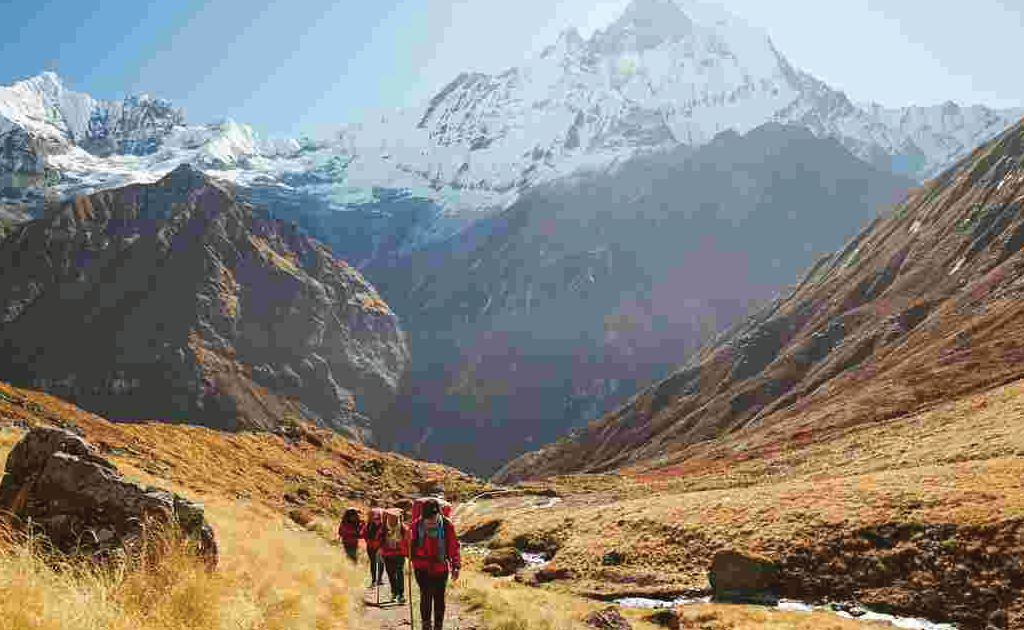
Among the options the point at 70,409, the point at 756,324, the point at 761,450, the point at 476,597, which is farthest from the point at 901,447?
the point at 756,324

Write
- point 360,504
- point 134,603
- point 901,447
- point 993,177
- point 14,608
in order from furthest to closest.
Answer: point 993,177
point 360,504
point 901,447
point 134,603
point 14,608

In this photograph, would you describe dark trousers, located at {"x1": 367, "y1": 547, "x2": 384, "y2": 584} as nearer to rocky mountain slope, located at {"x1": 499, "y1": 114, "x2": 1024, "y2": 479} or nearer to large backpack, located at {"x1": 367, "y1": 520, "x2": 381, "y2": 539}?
large backpack, located at {"x1": 367, "y1": 520, "x2": 381, "y2": 539}

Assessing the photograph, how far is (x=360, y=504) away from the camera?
79125 mm

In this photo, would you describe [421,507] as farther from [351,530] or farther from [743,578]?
[743,578]

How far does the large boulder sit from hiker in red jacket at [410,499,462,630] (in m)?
17.1

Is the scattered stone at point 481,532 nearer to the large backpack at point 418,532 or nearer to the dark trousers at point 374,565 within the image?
the dark trousers at point 374,565

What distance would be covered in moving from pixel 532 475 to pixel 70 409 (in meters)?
126

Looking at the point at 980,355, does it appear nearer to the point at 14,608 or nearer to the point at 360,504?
the point at 360,504

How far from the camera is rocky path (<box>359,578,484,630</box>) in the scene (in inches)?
638

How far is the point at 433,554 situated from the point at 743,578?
1845cm

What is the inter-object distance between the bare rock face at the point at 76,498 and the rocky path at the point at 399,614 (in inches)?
236

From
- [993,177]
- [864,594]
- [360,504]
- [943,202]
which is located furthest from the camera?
[943,202]

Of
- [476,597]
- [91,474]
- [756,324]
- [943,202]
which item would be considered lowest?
[476,597]

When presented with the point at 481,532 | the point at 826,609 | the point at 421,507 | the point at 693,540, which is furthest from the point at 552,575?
the point at 421,507
